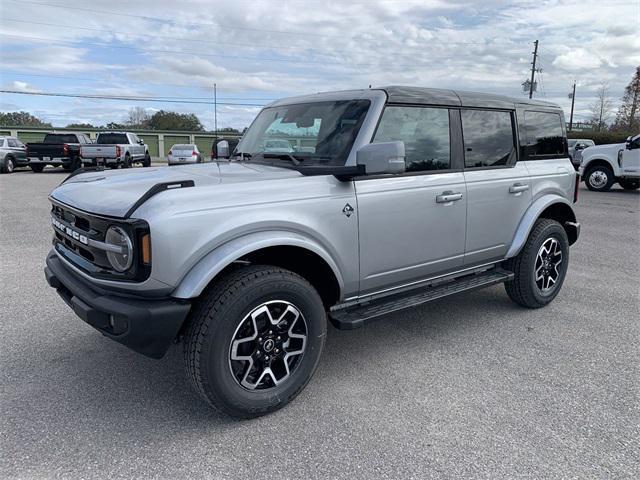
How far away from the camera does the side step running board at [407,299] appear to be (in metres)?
3.35

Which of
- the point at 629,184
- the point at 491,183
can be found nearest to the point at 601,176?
the point at 629,184

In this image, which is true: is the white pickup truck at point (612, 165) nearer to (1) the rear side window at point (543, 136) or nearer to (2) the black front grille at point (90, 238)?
(1) the rear side window at point (543, 136)

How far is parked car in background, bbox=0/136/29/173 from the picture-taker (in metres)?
21.8

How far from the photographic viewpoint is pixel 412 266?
3.76m

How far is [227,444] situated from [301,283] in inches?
39.2

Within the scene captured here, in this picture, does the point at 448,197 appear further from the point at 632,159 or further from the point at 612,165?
the point at 612,165

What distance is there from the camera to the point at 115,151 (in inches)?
822

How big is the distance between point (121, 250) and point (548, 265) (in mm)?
4017

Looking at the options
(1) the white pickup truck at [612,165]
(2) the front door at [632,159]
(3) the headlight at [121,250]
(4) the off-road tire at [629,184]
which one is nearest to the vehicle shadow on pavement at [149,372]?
(3) the headlight at [121,250]

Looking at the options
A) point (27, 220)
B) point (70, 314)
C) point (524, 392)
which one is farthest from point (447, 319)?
point (27, 220)

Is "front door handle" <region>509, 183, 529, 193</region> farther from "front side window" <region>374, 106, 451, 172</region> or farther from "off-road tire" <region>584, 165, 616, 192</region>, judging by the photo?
"off-road tire" <region>584, 165, 616, 192</region>

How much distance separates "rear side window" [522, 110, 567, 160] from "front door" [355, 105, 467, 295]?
120 centimetres

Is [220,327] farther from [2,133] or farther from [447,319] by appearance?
[2,133]

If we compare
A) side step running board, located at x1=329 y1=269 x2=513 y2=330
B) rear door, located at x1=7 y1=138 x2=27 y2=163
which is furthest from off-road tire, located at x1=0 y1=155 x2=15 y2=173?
side step running board, located at x1=329 y1=269 x2=513 y2=330
